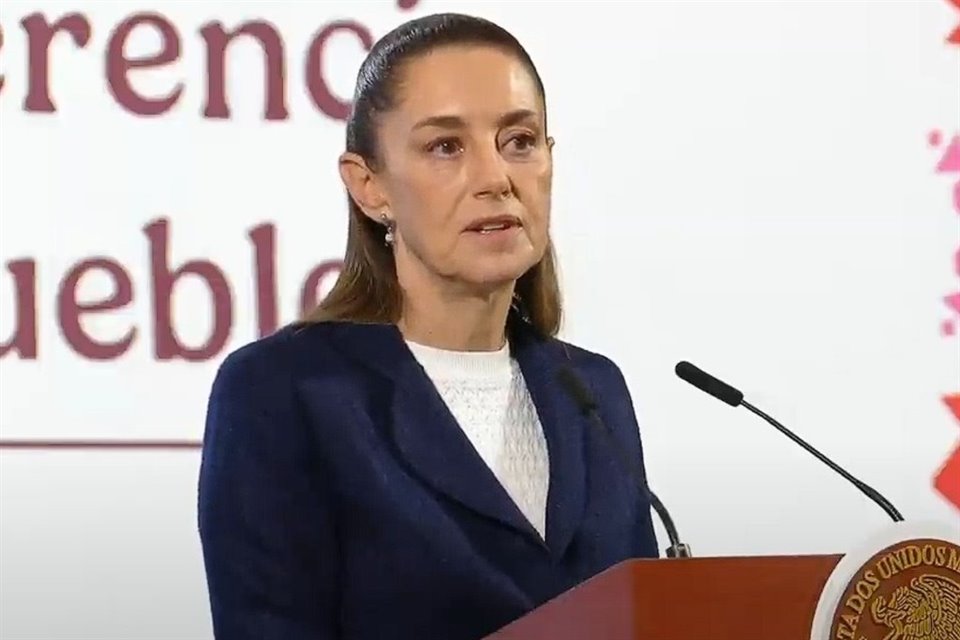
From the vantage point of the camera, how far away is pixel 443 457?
1.50 metres

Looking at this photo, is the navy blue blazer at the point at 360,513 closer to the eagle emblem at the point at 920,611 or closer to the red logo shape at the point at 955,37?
the eagle emblem at the point at 920,611

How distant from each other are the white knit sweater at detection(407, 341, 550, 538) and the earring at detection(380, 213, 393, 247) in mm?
99

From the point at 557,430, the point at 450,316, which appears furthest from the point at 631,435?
the point at 450,316

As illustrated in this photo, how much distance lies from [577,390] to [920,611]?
51 centimetres

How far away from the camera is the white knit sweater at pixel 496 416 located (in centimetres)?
159

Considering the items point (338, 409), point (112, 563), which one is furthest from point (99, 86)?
point (338, 409)

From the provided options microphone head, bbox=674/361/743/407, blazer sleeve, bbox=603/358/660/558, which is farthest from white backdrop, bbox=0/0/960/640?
microphone head, bbox=674/361/743/407

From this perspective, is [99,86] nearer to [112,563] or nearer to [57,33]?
[57,33]

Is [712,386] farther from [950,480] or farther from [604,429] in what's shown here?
[950,480]

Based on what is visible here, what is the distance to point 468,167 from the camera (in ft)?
5.02

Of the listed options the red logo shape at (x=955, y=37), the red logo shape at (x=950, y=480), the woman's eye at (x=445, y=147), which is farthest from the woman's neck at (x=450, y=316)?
the red logo shape at (x=955, y=37)

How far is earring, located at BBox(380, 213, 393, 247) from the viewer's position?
1.60 metres

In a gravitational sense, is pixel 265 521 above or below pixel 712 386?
below

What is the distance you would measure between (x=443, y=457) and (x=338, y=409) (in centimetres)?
10
